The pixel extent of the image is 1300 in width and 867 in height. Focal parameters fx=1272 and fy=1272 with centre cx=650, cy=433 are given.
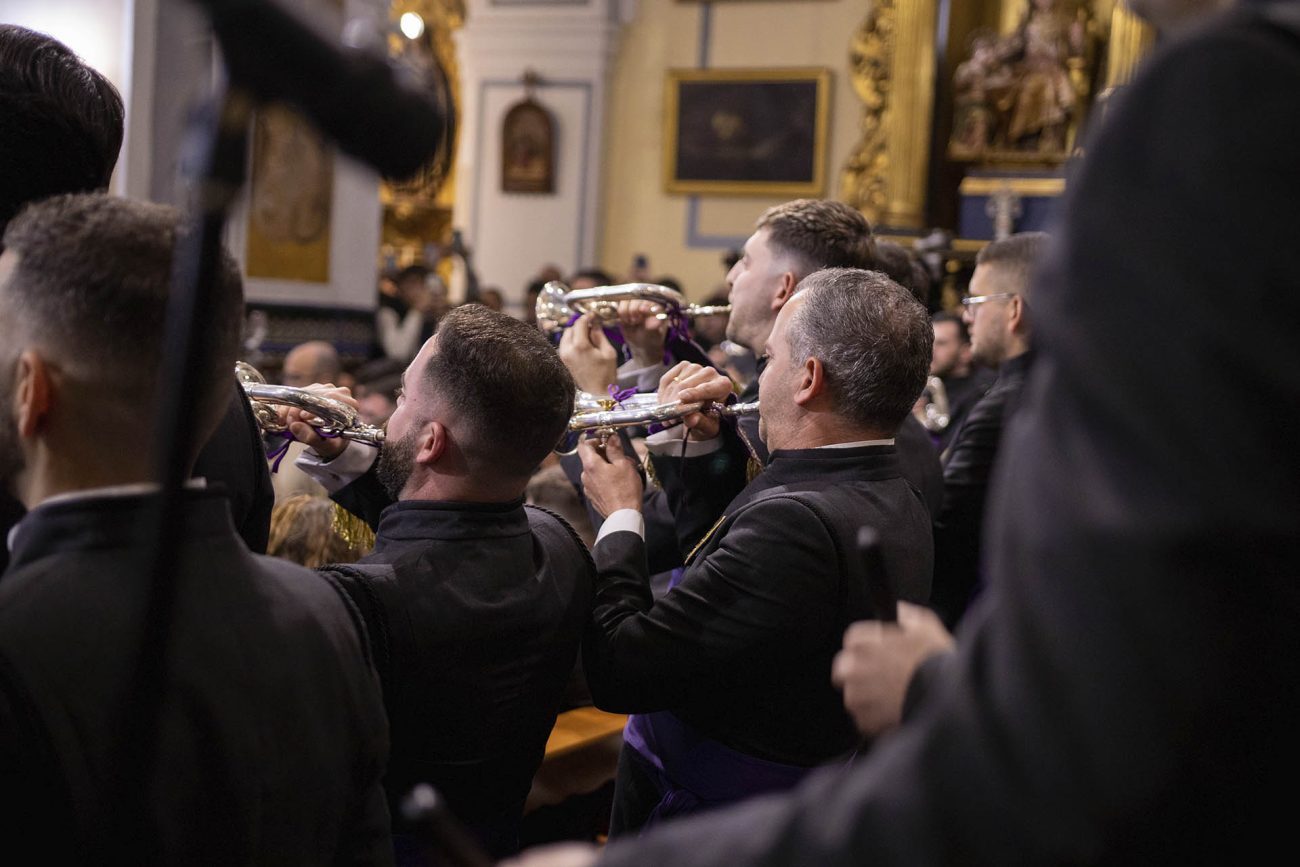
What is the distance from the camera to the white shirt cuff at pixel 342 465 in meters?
2.43

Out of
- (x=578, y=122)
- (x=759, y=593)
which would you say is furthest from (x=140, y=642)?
(x=578, y=122)

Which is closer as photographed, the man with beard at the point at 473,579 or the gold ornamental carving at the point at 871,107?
the man with beard at the point at 473,579

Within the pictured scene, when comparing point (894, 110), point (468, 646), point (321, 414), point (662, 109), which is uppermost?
point (662, 109)

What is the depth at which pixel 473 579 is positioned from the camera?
2018 millimetres

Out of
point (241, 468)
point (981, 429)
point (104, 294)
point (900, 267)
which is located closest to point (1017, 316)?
point (981, 429)

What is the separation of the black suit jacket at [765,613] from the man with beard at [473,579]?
0.10 m

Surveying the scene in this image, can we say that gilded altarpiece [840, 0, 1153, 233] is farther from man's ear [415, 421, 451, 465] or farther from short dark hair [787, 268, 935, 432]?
man's ear [415, 421, 451, 465]

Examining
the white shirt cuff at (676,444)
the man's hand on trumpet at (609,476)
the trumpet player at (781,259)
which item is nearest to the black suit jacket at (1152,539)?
the man's hand on trumpet at (609,476)

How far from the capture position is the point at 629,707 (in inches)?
86.5

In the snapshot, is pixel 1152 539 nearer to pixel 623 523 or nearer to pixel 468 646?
pixel 468 646

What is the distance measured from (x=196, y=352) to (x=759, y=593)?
1394mm

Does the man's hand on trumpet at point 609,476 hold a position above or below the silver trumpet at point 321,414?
below

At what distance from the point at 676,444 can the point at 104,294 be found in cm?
171

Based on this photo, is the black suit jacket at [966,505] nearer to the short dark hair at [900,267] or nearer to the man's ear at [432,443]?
the short dark hair at [900,267]
